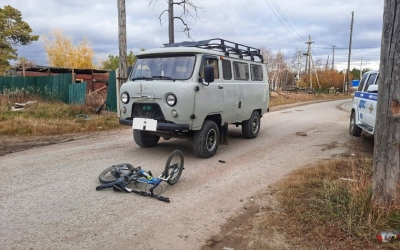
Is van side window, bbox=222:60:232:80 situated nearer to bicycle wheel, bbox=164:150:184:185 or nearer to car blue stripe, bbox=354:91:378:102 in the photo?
bicycle wheel, bbox=164:150:184:185

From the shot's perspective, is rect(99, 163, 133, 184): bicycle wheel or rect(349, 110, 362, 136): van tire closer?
rect(99, 163, 133, 184): bicycle wheel

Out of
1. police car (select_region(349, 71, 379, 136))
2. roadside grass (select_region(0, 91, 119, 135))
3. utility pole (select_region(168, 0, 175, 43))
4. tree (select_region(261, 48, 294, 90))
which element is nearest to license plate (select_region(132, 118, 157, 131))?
roadside grass (select_region(0, 91, 119, 135))

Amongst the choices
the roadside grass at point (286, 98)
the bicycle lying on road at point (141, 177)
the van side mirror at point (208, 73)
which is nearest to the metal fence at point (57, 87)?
the van side mirror at point (208, 73)

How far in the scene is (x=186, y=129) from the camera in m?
5.97

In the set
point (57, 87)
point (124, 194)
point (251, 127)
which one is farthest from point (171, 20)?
point (124, 194)

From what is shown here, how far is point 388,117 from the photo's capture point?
3.46 metres

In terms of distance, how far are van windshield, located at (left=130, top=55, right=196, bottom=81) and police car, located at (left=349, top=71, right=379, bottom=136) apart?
420 centimetres

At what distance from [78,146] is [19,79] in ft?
31.6

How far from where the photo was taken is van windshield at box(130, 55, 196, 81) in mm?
6279

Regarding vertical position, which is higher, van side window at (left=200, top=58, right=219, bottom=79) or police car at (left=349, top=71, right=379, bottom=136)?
van side window at (left=200, top=58, right=219, bottom=79)

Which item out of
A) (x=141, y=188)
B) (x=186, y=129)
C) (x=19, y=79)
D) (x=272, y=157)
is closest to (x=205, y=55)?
(x=186, y=129)

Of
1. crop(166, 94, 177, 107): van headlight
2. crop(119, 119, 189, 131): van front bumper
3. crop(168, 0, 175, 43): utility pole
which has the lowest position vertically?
crop(119, 119, 189, 131): van front bumper

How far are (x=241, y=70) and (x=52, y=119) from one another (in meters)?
6.60

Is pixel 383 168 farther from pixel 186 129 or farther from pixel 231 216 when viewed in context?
pixel 186 129
